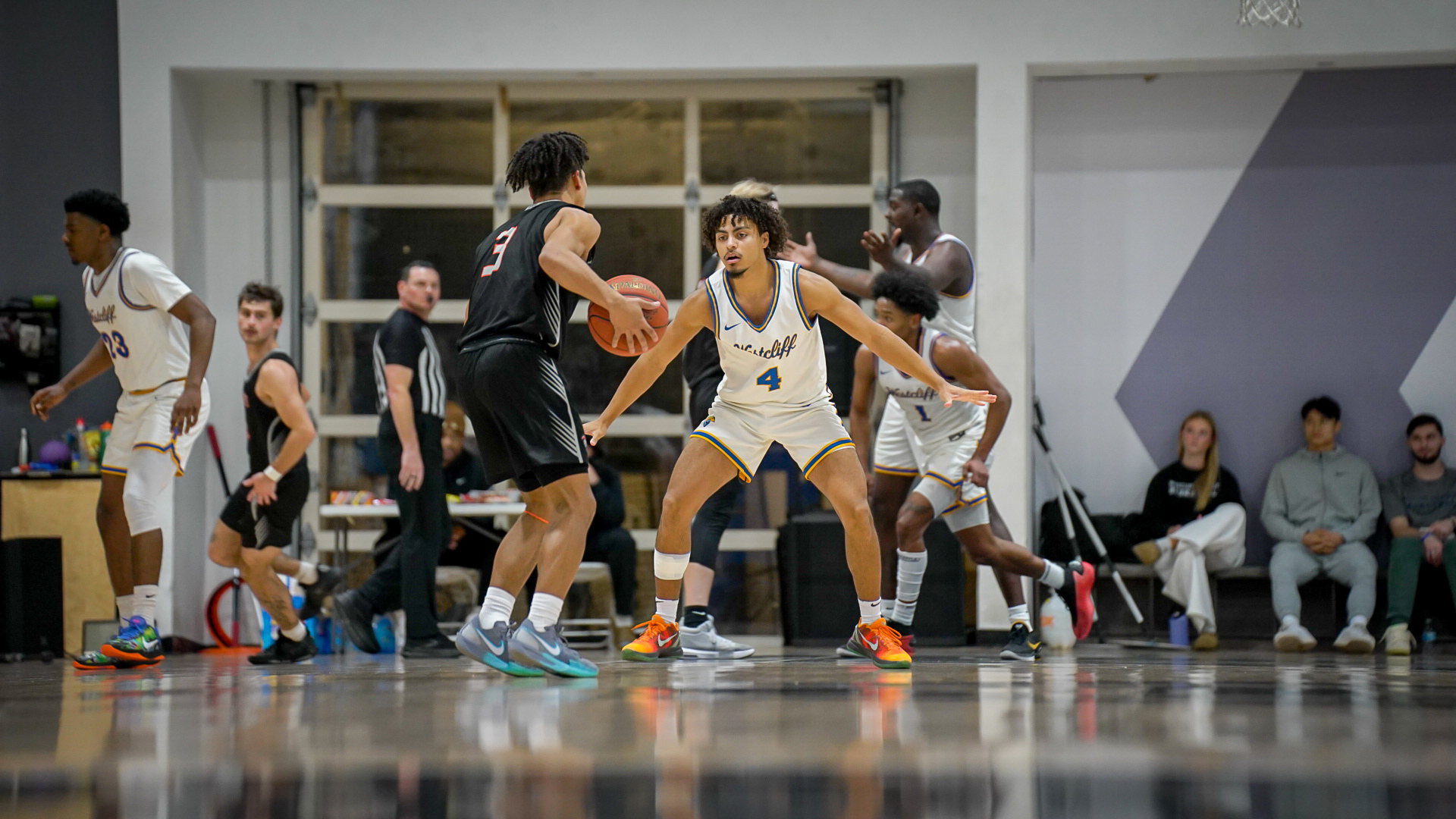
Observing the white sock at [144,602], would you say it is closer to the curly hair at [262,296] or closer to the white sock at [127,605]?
the white sock at [127,605]

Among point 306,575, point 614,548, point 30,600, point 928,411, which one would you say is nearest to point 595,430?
point 928,411

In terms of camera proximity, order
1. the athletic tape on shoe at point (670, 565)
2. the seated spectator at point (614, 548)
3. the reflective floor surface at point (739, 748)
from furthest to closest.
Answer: the seated spectator at point (614, 548) < the athletic tape on shoe at point (670, 565) < the reflective floor surface at point (739, 748)

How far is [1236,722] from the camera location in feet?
9.23

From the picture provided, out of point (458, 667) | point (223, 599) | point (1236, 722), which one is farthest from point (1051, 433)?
point (1236, 722)

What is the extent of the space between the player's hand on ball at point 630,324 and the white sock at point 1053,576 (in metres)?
2.69

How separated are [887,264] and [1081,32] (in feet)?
9.98

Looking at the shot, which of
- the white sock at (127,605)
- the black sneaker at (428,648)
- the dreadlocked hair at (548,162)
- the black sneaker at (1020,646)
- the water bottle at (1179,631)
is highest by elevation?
the dreadlocked hair at (548,162)

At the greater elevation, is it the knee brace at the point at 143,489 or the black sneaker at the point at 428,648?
the knee brace at the point at 143,489

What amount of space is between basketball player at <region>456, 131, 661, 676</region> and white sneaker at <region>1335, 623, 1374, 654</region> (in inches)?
189

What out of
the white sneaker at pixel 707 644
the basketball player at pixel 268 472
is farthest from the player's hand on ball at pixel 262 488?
the white sneaker at pixel 707 644

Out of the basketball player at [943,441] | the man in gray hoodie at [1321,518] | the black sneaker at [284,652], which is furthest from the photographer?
the man in gray hoodie at [1321,518]

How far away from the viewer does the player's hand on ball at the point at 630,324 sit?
13.0 feet

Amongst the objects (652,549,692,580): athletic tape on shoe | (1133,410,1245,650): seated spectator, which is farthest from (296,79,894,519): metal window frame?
(652,549,692,580): athletic tape on shoe

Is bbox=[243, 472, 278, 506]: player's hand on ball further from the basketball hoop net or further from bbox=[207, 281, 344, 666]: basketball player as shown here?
the basketball hoop net
